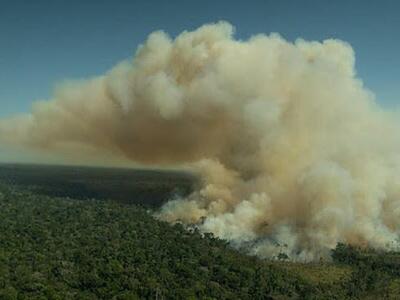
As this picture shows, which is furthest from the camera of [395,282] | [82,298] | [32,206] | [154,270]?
[32,206]

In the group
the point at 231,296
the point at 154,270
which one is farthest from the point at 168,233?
the point at 231,296

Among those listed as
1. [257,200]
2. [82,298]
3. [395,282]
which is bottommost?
[82,298]

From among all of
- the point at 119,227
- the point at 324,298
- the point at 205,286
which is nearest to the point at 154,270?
the point at 205,286

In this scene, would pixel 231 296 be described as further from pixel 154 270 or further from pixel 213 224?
pixel 213 224

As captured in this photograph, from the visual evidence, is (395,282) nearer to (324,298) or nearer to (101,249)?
(324,298)

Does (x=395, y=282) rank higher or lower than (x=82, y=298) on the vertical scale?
higher

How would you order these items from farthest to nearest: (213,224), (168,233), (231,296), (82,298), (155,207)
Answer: (155,207) → (213,224) → (168,233) → (231,296) → (82,298)

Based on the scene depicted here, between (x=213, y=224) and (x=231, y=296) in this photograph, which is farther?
(x=213, y=224)
